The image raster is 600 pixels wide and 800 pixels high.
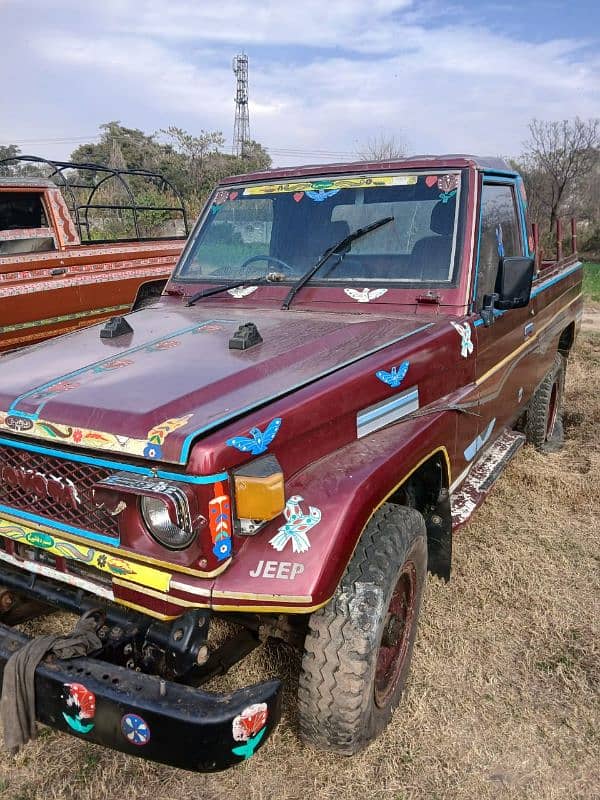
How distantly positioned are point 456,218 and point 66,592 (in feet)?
7.60

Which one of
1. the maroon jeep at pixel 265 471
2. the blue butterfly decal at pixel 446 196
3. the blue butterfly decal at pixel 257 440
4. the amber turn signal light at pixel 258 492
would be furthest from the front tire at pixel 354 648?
the blue butterfly decal at pixel 446 196

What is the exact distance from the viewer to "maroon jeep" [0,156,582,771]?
185 centimetres

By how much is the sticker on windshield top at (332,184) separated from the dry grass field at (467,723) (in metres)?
2.09

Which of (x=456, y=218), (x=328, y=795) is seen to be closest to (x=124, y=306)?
(x=456, y=218)

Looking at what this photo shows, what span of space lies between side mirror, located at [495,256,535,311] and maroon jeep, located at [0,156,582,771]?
0.01 metres

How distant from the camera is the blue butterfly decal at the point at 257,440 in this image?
1.88 metres

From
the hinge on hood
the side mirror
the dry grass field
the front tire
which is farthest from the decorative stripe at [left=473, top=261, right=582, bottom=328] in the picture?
the dry grass field

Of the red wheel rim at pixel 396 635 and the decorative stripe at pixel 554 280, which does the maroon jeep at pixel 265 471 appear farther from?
the decorative stripe at pixel 554 280

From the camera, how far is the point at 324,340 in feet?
8.73

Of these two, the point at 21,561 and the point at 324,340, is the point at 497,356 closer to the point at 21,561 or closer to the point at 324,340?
the point at 324,340

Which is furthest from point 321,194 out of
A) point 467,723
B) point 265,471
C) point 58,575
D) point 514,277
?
point 467,723

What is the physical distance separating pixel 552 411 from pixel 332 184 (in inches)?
123

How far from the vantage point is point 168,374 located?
227cm

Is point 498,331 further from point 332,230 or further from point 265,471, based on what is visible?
point 265,471
